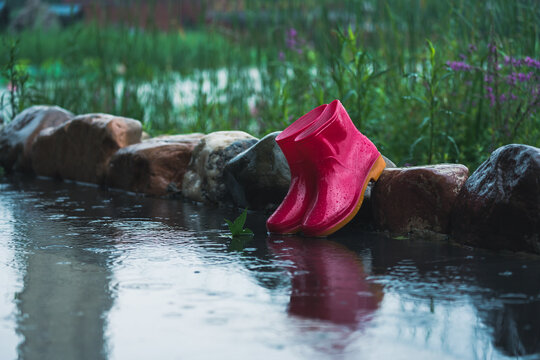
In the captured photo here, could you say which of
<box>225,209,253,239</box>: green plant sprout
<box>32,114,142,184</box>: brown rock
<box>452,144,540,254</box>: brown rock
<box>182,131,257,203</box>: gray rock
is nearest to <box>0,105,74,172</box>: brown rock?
<box>32,114,142,184</box>: brown rock

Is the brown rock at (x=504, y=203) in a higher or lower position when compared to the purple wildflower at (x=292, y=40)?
lower

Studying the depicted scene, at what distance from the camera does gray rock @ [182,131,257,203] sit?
16.9 ft

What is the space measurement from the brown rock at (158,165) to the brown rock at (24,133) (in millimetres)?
A: 1904

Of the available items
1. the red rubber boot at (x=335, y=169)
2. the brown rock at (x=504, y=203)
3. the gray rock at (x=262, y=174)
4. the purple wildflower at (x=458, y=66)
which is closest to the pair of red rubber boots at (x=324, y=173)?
the red rubber boot at (x=335, y=169)

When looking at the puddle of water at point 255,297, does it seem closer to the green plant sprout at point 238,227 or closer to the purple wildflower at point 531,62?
the green plant sprout at point 238,227

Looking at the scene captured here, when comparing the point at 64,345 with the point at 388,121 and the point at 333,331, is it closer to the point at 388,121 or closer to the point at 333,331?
the point at 333,331

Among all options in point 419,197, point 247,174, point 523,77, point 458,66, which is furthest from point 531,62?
point 247,174

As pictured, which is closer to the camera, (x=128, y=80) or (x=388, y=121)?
(x=388, y=121)

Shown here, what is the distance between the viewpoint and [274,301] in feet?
8.70

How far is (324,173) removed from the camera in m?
3.90

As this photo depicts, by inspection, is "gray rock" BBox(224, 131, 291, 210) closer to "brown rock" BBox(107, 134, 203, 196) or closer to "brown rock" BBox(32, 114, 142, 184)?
"brown rock" BBox(107, 134, 203, 196)

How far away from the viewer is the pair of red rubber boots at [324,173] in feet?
12.6

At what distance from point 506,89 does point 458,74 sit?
1.19 ft

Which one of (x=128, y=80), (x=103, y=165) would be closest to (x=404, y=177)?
(x=103, y=165)
